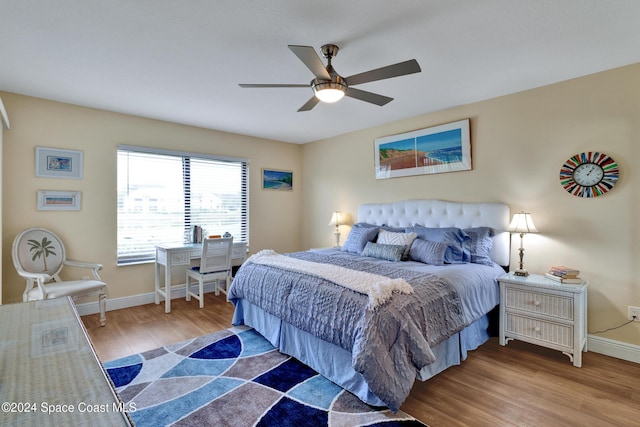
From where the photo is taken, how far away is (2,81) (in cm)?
298

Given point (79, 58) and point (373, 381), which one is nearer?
point (373, 381)

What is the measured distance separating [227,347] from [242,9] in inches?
106

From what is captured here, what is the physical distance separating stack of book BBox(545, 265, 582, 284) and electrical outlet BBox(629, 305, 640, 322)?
426 millimetres

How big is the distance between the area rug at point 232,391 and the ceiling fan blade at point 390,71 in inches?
86.2

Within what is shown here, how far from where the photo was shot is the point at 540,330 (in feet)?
8.93

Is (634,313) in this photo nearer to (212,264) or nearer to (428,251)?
(428,251)

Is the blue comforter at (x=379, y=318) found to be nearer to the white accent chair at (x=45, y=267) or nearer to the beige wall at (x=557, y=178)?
the beige wall at (x=557, y=178)

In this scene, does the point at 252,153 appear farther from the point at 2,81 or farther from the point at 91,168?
the point at 2,81

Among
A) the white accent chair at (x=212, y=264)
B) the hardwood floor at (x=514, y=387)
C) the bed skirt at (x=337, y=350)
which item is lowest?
the hardwood floor at (x=514, y=387)

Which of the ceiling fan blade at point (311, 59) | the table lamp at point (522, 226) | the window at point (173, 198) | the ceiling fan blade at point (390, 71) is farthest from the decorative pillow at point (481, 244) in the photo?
the window at point (173, 198)

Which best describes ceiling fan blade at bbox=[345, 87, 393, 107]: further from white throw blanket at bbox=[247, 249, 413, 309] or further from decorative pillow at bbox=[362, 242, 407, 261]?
decorative pillow at bbox=[362, 242, 407, 261]

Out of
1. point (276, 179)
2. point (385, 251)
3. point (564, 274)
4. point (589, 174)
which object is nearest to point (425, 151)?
point (385, 251)

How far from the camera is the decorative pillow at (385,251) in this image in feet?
11.0

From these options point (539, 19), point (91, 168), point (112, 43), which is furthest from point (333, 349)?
point (91, 168)
